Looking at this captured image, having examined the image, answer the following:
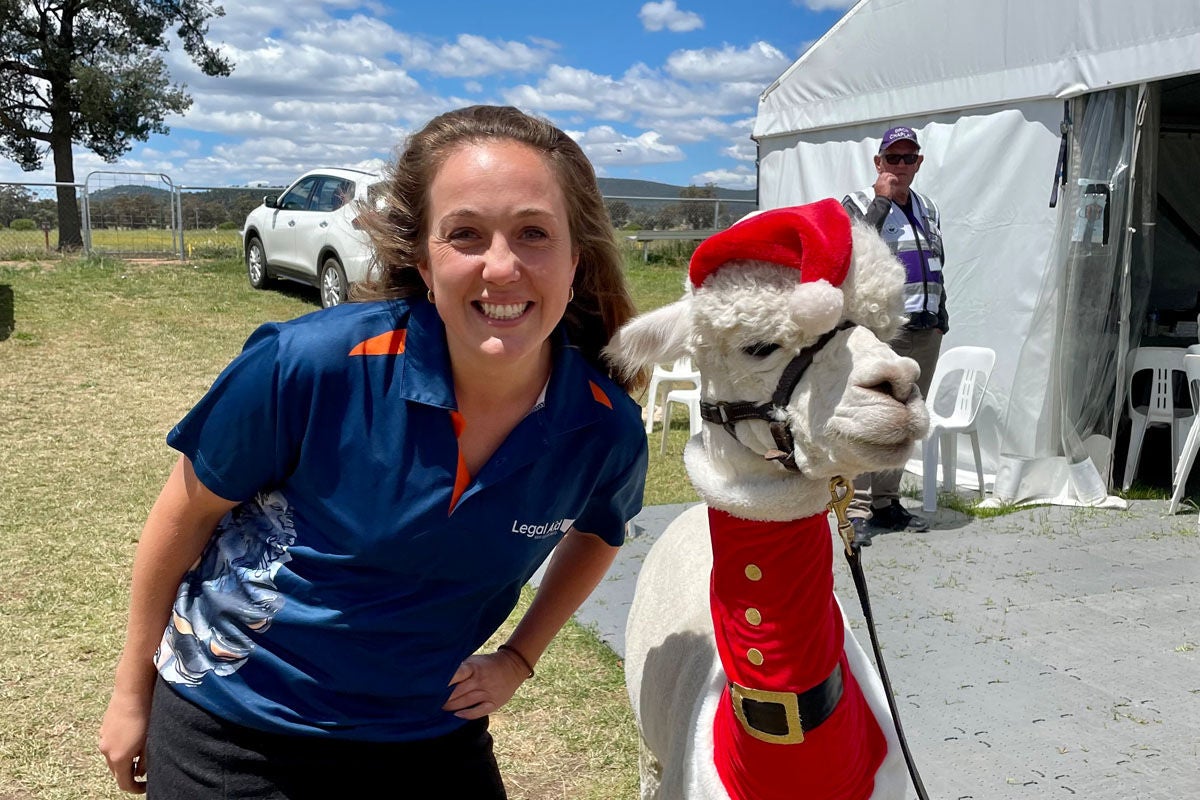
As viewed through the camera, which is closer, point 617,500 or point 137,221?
point 617,500

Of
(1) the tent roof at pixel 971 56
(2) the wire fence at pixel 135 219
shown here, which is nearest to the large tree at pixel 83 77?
(2) the wire fence at pixel 135 219

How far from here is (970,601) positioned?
15.5 feet

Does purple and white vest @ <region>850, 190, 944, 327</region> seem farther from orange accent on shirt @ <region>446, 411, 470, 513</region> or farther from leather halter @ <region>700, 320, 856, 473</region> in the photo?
orange accent on shirt @ <region>446, 411, 470, 513</region>

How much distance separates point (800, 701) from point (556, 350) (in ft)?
2.56

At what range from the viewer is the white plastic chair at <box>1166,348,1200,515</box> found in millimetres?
6078

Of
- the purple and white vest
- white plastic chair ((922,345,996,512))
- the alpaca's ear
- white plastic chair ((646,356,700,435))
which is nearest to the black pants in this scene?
the alpaca's ear

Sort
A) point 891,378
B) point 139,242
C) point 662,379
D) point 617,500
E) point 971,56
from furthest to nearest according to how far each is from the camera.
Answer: point 139,242, point 662,379, point 971,56, point 617,500, point 891,378

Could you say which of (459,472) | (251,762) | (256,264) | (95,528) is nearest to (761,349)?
(459,472)

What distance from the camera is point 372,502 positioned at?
161cm

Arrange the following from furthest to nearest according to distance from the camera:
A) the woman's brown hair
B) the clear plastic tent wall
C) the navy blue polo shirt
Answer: the clear plastic tent wall
the woman's brown hair
the navy blue polo shirt

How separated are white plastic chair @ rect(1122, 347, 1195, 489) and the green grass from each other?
3099mm

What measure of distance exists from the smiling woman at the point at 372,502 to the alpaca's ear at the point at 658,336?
0.45ft

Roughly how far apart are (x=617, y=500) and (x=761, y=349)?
0.50 m

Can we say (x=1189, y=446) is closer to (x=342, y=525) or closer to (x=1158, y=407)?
(x=1158, y=407)
